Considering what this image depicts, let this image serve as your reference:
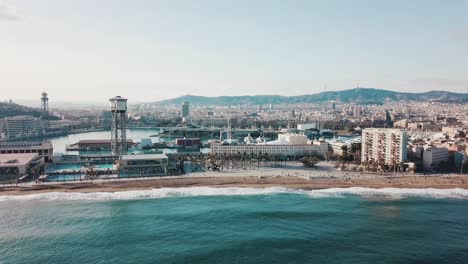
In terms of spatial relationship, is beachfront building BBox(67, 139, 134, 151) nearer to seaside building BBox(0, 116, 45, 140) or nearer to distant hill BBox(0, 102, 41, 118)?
seaside building BBox(0, 116, 45, 140)

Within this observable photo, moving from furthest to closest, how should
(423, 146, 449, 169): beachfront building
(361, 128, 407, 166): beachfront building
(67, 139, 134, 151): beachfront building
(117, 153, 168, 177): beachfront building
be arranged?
(67, 139, 134, 151): beachfront building
(423, 146, 449, 169): beachfront building
(361, 128, 407, 166): beachfront building
(117, 153, 168, 177): beachfront building

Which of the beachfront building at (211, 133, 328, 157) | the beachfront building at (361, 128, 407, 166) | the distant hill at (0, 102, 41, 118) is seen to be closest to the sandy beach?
the beachfront building at (361, 128, 407, 166)

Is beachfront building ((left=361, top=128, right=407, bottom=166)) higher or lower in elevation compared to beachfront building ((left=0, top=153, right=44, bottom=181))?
higher

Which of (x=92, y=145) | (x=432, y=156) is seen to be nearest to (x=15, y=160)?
(x=92, y=145)

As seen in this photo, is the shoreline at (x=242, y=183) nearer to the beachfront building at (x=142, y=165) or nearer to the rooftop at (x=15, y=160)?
the beachfront building at (x=142, y=165)

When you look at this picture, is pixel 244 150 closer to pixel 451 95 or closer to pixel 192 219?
pixel 192 219

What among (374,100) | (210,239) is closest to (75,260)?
(210,239)

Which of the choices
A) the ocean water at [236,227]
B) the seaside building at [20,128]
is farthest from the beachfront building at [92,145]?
the ocean water at [236,227]
